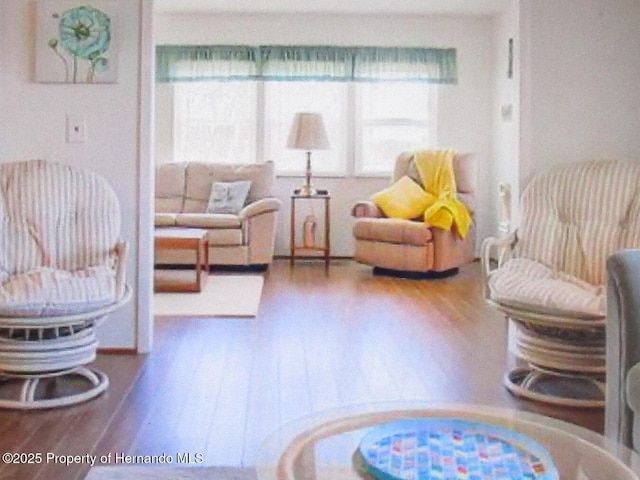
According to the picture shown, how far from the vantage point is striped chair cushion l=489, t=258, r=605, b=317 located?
303 centimetres

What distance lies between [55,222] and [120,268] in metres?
0.39

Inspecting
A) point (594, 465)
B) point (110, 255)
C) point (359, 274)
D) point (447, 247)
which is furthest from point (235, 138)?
point (594, 465)

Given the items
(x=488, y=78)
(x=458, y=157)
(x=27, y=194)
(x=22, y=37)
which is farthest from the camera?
(x=488, y=78)

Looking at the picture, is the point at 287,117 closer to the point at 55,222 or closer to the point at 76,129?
the point at 76,129

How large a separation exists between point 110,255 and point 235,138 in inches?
185

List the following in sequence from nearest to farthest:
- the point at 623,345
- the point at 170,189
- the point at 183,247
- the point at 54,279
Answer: the point at 623,345
the point at 54,279
the point at 183,247
the point at 170,189

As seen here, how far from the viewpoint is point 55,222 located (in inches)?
133

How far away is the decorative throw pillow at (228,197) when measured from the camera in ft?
23.3

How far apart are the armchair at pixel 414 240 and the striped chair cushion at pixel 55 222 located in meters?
3.55

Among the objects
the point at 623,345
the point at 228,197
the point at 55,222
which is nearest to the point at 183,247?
the point at 228,197

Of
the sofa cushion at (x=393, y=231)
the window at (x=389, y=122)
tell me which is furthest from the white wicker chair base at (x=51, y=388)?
the window at (x=389, y=122)

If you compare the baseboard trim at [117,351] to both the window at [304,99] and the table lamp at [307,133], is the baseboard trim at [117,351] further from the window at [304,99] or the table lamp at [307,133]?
the window at [304,99]

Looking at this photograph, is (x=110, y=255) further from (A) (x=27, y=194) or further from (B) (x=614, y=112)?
(B) (x=614, y=112)

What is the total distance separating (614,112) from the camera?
3832mm
